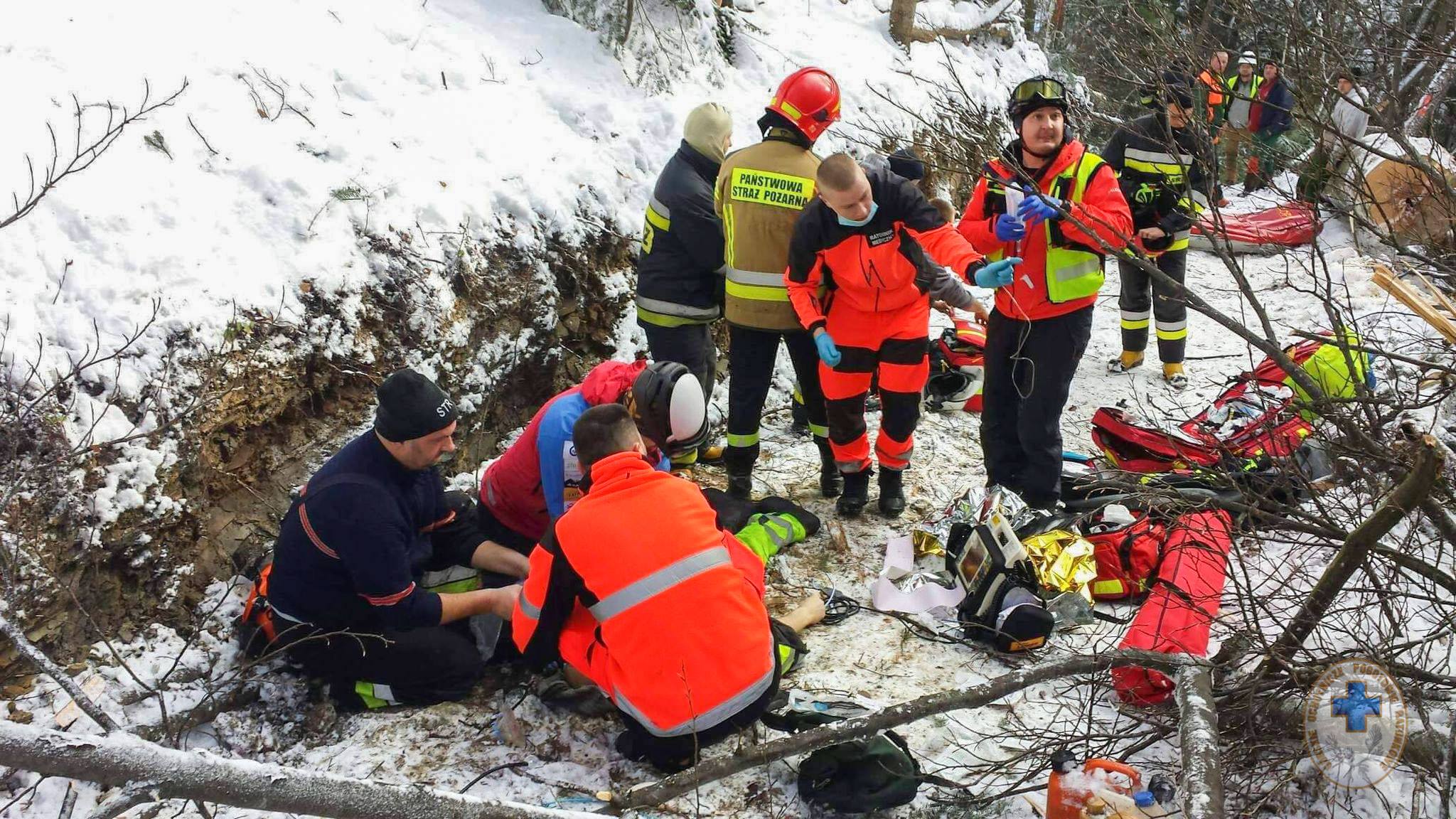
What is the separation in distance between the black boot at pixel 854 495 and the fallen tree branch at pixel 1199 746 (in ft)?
7.41

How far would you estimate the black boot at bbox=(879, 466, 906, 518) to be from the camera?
182 inches

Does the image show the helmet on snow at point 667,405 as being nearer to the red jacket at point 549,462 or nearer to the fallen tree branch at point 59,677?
the red jacket at point 549,462

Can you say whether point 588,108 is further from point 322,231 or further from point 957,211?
point 957,211

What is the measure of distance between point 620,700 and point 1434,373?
16.2ft

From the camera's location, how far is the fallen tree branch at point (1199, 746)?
1900 millimetres

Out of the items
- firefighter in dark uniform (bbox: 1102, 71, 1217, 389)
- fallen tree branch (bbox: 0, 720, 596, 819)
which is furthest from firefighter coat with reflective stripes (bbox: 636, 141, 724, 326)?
fallen tree branch (bbox: 0, 720, 596, 819)

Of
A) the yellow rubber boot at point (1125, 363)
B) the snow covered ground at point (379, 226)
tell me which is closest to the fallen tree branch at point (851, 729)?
the snow covered ground at point (379, 226)

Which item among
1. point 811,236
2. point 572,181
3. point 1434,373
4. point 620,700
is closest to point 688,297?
point 811,236

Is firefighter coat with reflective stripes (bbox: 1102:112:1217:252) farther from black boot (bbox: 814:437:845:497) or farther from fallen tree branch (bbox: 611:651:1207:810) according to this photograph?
fallen tree branch (bbox: 611:651:1207:810)

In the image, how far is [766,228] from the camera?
14.3 feet

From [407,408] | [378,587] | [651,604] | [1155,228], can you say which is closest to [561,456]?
[407,408]

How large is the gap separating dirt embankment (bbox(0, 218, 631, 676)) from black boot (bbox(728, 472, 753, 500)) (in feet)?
4.12

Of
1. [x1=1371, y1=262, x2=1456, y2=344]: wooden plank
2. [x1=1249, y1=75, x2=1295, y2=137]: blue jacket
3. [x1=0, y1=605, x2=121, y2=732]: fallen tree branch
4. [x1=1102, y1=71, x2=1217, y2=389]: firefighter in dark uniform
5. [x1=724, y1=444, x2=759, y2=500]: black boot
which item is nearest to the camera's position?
[x1=0, y1=605, x2=121, y2=732]: fallen tree branch

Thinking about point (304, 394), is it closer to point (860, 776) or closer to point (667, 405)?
point (667, 405)
